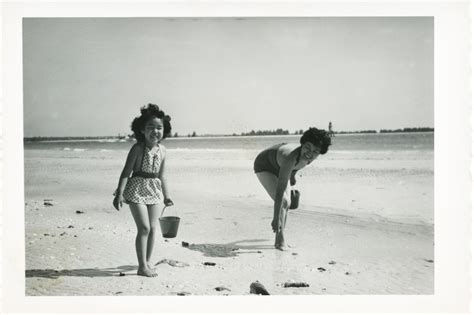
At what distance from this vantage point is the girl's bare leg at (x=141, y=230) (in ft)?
11.3

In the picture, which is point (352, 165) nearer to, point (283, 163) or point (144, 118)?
point (283, 163)

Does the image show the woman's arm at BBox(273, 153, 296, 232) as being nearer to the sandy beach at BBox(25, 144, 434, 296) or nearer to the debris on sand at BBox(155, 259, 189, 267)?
the sandy beach at BBox(25, 144, 434, 296)

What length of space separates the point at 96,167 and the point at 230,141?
3.24 m

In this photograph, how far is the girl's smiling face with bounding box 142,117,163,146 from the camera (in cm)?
351

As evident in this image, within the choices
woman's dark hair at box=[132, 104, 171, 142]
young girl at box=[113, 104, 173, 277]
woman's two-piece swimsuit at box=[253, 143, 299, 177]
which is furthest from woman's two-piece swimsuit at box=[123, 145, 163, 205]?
woman's two-piece swimsuit at box=[253, 143, 299, 177]

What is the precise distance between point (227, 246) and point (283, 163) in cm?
82

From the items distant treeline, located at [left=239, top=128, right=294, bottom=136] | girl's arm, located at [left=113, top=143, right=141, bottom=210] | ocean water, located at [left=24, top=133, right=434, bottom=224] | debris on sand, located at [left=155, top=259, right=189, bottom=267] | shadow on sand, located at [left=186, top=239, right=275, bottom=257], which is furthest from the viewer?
distant treeline, located at [left=239, top=128, right=294, bottom=136]

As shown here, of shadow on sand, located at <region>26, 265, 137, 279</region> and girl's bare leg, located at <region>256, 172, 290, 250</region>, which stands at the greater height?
girl's bare leg, located at <region>256, 172, 290, 250</region>

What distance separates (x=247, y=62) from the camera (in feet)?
13.9

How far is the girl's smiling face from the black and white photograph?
0.01 meters

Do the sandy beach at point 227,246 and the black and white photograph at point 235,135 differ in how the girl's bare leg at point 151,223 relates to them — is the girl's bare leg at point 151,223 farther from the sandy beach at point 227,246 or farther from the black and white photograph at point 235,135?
the sandy beach at point 227,246

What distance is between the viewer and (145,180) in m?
3.47
